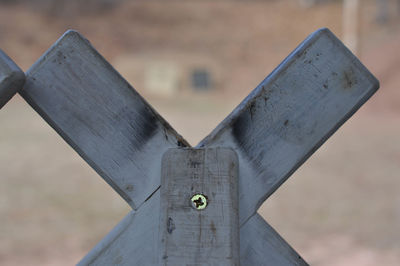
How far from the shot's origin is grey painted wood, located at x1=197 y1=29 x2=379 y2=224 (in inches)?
26.5

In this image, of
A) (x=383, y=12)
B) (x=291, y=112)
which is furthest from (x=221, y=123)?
(x=383, y=12)

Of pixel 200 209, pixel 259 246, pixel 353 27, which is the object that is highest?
pixel 200 209

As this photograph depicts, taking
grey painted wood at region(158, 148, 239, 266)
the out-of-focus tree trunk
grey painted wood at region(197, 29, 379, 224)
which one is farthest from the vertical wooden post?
grey painted wood at region(158, 148, 239, 266)

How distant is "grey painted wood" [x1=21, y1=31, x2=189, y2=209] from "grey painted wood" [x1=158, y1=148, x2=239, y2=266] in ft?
0.16

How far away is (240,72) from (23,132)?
611 centimetres

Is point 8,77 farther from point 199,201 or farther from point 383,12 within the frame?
point 383,12

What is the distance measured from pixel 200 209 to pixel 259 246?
0.38 ft

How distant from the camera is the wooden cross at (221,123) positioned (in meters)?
0.67

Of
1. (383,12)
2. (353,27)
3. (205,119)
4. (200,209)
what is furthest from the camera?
(383,12)

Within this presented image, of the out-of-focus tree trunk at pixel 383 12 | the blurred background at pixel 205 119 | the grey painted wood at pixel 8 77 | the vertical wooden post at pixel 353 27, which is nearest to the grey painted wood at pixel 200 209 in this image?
the grey painted wood at pixel 8 77

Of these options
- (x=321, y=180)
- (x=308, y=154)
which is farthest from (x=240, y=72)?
(x=308, y=154)

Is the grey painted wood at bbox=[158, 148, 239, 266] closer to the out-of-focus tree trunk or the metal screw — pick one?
the metal screw

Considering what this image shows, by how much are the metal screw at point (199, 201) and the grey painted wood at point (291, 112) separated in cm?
7

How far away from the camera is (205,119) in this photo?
8781 millimetres
